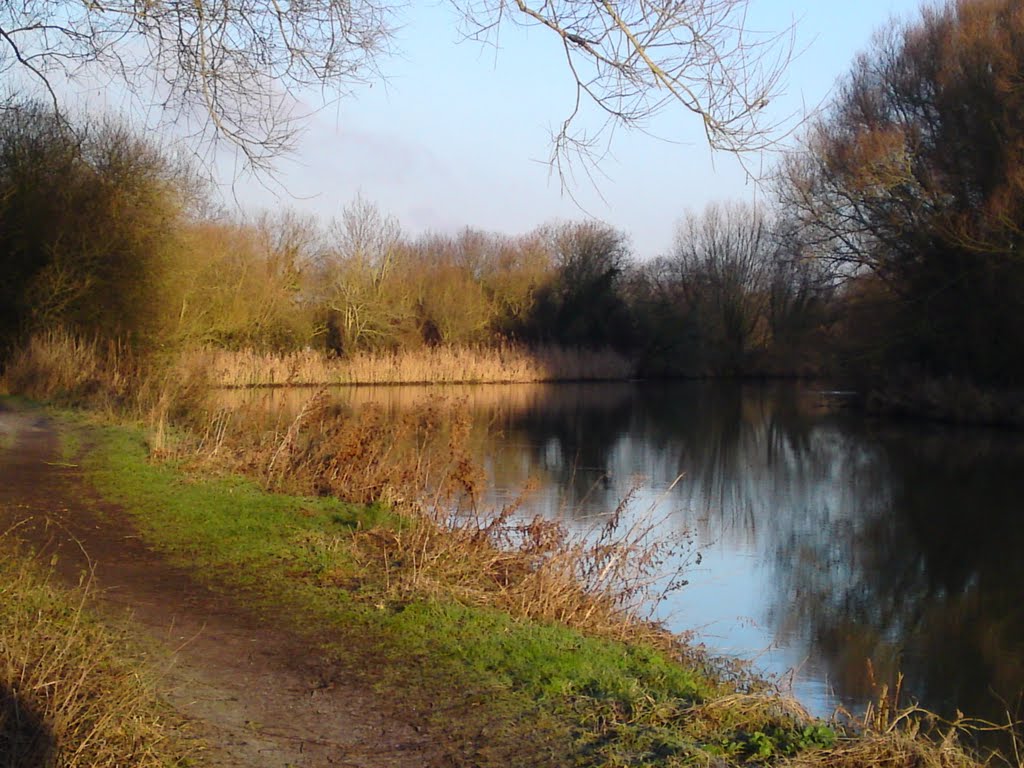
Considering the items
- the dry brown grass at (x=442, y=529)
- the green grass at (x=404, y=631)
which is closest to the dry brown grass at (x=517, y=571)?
the dry brown grass at (x=442, y=529)

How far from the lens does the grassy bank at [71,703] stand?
319 centimetres

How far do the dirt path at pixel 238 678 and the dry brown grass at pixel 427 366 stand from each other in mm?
17180

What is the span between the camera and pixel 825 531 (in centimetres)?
1237

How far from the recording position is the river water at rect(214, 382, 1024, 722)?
745 centimetres

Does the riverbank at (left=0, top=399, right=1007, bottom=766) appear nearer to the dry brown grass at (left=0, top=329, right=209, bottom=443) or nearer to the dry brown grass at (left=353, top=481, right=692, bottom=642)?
the dry brown grass at (left=353, top=481, right=692, bottom=642)

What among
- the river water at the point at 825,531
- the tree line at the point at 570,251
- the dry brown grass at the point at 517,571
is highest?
the tree line at the point at 570,251

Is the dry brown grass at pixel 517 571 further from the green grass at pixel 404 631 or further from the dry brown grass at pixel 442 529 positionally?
the green grass at pixel 404 631

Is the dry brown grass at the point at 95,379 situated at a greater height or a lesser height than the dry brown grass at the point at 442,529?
greater

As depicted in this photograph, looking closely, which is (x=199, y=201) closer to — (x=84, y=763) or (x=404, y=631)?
(x=404, y=631)

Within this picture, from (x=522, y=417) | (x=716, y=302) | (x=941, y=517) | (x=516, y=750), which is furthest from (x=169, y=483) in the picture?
(x=716, y=302)

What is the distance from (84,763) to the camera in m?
3.17

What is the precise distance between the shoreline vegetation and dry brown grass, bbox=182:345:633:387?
45.5 ft

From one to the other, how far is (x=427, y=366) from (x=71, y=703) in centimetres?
3296

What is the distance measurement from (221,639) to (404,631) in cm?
92
